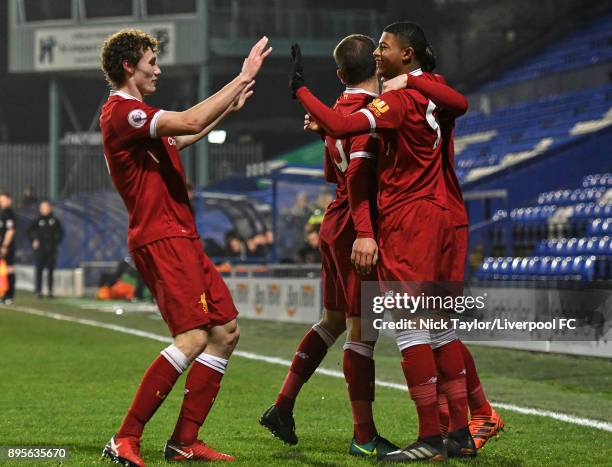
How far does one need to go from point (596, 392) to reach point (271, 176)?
37.6 feet

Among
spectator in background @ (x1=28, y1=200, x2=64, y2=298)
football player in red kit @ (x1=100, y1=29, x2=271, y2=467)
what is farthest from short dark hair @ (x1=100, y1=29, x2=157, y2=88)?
spectator in background @ (x1=28, y1=200, x2=64, y2=298)

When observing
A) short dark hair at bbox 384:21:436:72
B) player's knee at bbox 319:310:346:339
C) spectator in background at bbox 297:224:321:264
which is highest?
→ short dark hair at bbox 384:21:436:72

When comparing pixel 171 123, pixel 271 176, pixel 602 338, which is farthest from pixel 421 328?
pixel 271 176

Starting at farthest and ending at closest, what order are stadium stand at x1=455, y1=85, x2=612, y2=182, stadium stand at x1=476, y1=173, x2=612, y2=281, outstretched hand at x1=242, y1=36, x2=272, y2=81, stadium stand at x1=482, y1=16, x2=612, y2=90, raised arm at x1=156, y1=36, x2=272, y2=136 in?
1. stadium stand at x1=482, y1=16, x2=612, y2=90
2. stadium stand at x1=455, y1=85, x2=612, y2=182
3. stadium stand at x1=476, y1=173, x2=612, y2=281
4. outstretched hand at x1=242, y1=36, x2=272, y2=81
5. raised arm at x1=156, y1=36, x2=272, y2=136

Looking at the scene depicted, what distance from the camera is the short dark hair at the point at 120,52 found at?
5.51 m

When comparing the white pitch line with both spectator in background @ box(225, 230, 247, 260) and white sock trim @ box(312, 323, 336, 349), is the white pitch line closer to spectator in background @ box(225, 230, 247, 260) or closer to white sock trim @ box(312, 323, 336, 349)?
white sock trim @ box(312, 323, 336, 349)

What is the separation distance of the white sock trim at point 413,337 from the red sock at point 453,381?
266 millimetres

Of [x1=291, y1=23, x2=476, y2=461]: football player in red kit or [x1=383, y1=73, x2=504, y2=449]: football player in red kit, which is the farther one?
[x1=383, y1=73, x2=504, y2=449]: football player in red kit

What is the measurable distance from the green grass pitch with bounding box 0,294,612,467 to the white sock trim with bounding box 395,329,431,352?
1.84 feet

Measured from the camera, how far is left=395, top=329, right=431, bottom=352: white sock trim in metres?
5.50

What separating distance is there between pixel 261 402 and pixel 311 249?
1017 centimetres

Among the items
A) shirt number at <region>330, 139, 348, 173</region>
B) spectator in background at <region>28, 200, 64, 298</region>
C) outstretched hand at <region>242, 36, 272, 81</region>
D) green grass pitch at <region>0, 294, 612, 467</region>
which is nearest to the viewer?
outstretched hand at <region>242, 36, 272, 81</region>

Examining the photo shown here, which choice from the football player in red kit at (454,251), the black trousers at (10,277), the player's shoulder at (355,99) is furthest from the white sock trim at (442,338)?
the black trousers at (10,277)

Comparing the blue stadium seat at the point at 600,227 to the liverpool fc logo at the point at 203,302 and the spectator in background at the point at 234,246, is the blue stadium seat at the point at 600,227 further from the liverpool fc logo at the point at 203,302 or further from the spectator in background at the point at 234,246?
the liverpool fc logo at the point at 203,302
